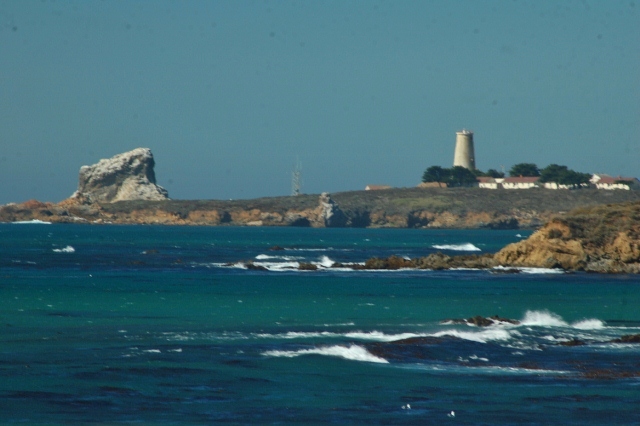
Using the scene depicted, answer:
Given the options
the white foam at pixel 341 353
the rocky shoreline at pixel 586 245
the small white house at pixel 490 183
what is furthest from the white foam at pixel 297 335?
the small white house at pixel 490 183

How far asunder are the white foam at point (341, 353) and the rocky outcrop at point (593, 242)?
36831 millimetres

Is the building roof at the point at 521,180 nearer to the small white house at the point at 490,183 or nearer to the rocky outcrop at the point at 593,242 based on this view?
the small white house at the point at 490,183

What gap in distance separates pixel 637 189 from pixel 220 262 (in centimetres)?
12284

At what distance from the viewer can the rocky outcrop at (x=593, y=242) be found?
61.6m

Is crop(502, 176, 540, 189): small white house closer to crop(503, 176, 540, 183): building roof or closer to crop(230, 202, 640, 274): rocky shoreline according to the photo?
crop(503, 176, 540, 183): building roof

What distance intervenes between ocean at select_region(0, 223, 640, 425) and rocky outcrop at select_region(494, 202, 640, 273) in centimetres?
820

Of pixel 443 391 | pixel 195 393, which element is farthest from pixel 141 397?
pixel 443 391

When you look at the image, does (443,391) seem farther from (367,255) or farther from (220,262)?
(367,255)

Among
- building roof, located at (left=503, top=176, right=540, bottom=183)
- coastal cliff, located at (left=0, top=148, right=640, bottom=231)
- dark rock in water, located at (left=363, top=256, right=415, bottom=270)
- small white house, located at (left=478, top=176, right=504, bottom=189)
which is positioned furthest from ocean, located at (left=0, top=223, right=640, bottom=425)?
building roof, located at (left=503, top=176, right=540, bottom=183)

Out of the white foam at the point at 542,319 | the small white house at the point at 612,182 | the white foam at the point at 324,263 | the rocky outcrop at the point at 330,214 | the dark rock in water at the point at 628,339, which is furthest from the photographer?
the rocky outcrop at the point at 330,214

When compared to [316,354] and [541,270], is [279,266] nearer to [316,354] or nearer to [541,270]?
[541,270]

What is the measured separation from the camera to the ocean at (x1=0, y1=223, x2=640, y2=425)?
20.3 metres

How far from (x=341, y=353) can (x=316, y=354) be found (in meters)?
0.67

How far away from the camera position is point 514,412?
20.1 meters
